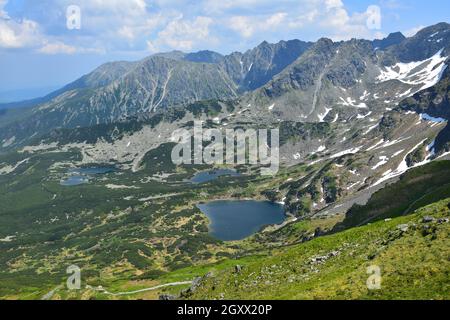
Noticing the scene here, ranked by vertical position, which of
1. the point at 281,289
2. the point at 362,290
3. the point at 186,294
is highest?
the point at 362,290

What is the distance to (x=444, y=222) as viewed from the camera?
55719 millimetres

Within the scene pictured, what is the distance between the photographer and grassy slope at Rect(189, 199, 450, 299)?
42.9 m

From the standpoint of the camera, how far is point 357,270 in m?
51.8

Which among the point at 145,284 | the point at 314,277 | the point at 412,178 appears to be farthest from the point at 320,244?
the point at 412,178

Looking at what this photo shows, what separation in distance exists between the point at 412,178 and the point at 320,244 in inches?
4592

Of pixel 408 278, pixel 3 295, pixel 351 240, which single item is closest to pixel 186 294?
pixel 351 240

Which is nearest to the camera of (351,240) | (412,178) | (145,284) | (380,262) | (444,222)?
(380,262)

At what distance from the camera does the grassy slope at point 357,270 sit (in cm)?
4288

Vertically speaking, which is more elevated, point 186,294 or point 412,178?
point 412,178

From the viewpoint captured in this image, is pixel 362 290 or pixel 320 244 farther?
pixel 320 244
